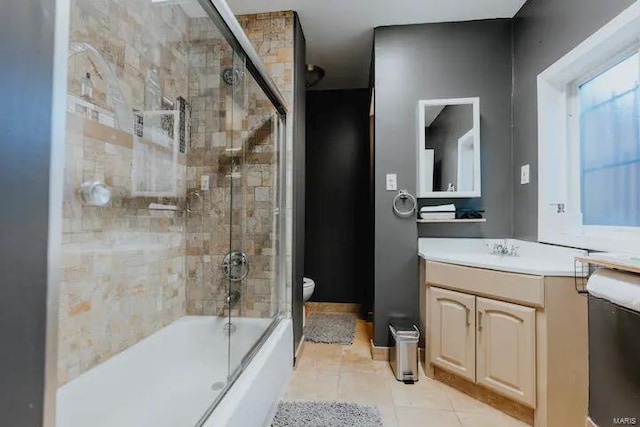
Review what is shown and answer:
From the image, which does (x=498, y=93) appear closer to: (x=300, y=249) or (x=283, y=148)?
(x=283, y=148)

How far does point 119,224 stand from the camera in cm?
164

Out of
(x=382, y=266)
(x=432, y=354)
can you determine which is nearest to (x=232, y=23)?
(x=382, y=266)

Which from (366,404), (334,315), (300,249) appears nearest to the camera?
(366,404)

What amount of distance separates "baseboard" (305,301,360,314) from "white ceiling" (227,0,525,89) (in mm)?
2501

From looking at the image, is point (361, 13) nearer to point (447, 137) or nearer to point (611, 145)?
point (447, 137)

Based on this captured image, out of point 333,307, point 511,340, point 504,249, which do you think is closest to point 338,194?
point 333,307

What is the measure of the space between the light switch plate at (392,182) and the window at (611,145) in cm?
107

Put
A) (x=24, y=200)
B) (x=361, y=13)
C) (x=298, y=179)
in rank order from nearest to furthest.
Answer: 1. (x=24, y=200)
2. (x=361, y=13)
3. (x=298, y=179)

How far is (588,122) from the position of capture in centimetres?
182

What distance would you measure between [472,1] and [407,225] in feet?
5.02

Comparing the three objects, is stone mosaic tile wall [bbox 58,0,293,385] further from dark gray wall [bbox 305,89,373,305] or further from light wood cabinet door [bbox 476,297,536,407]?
A: dark gray wall [bbox 305,89,373,305]

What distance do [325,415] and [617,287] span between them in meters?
1.34

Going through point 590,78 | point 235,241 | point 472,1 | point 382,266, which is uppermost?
point 472,1

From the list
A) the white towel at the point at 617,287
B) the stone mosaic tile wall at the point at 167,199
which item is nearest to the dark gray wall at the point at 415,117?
the stone mosaic tile wall at the point at 167,199
